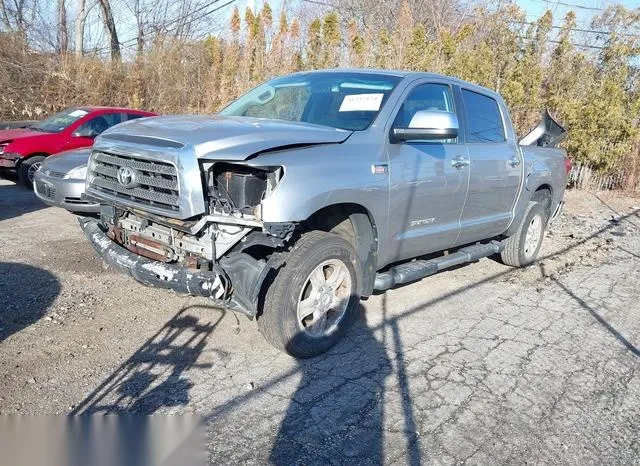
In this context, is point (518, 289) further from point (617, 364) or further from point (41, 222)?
point (41, 222)

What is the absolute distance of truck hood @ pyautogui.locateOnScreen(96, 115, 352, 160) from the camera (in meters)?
3.12

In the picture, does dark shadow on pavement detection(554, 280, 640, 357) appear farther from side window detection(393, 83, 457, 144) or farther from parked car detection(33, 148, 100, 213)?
parked car detection(33, 148, 100, 213)

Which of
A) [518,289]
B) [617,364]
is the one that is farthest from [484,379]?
[518,289]

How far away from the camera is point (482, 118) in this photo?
5262 millimetres

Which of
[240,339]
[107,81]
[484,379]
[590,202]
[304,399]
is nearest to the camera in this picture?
[304,399]

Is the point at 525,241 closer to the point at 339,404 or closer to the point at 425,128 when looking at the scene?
the point at 425,128

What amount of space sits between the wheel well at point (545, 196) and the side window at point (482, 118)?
1151 mm

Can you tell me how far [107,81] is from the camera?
657 inches

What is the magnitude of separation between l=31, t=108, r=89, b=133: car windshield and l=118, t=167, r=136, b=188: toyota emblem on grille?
7.47 m

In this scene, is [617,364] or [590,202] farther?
[590,202]

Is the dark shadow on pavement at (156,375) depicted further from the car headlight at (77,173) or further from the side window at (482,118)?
the side window at (482,118)

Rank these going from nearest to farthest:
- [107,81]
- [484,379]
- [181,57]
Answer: [484,379]
[107,81]
[181,57]

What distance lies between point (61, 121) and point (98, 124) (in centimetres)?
73

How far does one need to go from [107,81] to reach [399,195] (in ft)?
50.3
